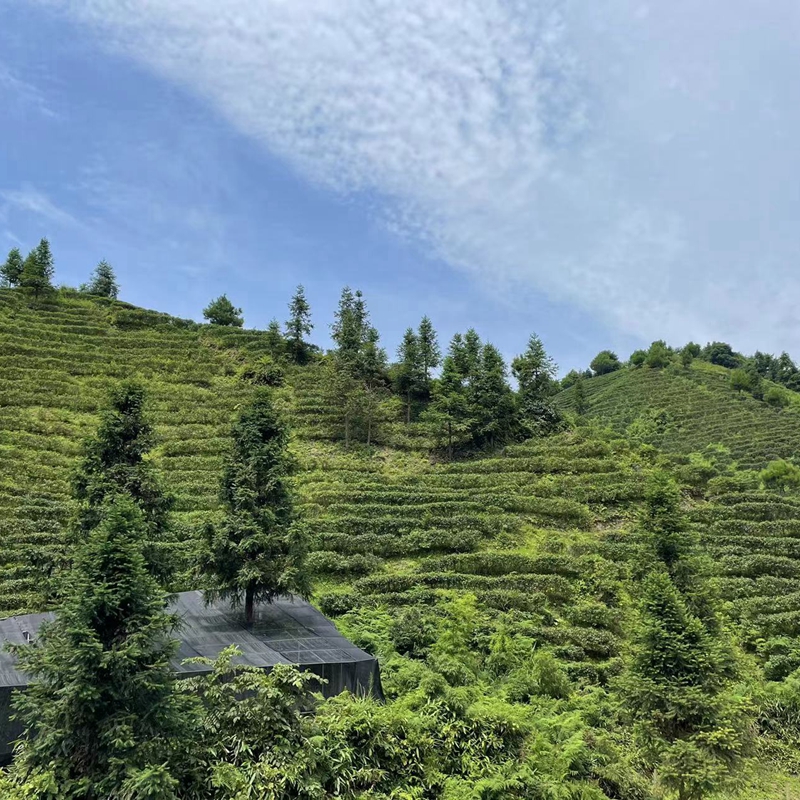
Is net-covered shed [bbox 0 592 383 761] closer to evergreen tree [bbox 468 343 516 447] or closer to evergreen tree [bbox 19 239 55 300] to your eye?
evergreen tree [bbox 468 343 516 447]

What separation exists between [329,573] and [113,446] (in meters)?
10.2

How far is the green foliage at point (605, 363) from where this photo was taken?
9806 cm

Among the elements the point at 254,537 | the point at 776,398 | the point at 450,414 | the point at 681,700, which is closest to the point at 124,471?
the point at 254,537

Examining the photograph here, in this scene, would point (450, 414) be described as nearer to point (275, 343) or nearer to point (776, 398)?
point (275, 343)

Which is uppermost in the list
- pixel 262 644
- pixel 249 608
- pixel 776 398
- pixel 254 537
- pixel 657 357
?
pixel 657 357

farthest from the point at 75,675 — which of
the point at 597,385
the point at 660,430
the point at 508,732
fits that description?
the point at 597,385

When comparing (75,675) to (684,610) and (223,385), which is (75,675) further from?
(223,385)

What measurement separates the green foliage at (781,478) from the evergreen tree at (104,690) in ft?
114

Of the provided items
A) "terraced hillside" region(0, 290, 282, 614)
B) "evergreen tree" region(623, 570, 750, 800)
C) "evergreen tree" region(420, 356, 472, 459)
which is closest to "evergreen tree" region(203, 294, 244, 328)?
"terraced hillside" region(0, 290, 282, 614)

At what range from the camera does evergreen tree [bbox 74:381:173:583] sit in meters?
15.6

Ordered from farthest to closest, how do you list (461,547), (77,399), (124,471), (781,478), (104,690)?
(77,399) → (781,478) → (461,547) → (124,471) → (104,690)

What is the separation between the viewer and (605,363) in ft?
322

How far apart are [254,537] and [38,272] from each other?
46898 millimetres

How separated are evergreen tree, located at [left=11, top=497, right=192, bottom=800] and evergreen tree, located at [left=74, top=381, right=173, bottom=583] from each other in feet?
22.3
